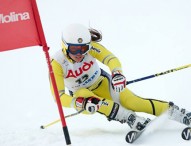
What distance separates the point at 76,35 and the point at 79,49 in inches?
6.6

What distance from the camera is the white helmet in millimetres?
4723

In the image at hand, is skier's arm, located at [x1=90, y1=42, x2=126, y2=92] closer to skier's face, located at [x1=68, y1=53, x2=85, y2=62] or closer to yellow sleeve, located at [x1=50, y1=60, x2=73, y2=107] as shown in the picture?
skier's face, located at [x1=68, y1=53, x2=85, y2=62]

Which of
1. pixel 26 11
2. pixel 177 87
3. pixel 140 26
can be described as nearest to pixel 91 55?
pixel 26 11

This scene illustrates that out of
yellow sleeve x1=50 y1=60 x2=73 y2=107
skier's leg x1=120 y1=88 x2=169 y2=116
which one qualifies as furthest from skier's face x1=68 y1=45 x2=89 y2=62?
skier's leg x1=120 y1=88 x2=169 y2=116

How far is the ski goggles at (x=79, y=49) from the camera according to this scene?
4777mm

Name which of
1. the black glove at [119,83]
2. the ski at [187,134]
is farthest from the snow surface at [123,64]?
the black glove at [119,83]

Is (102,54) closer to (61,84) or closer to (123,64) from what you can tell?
(61,84)

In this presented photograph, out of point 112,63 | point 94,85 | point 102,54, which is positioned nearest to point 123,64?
point 94,85

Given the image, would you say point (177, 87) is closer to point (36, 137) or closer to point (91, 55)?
point (91, 55)

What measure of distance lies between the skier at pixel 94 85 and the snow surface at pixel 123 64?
0.22 metres

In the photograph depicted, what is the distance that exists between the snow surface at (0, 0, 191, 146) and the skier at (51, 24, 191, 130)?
220 mm

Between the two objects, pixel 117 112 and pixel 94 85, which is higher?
pixel 94 85

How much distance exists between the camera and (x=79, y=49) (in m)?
4.79

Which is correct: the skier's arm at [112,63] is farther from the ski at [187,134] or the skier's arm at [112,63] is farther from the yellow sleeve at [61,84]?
the ski at [187,134]
